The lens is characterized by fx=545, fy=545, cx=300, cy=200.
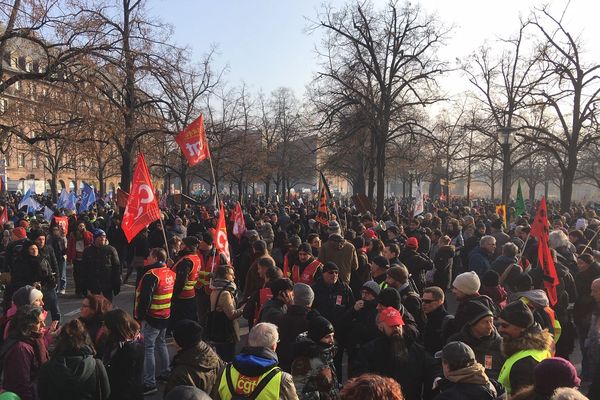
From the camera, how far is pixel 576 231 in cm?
1128

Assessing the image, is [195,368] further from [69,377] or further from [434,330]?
[434,330]

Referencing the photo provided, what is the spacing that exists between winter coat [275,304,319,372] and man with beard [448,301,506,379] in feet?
4.35

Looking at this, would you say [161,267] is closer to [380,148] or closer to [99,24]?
[99,24]

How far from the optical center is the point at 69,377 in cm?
388

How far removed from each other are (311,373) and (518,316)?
1.62m

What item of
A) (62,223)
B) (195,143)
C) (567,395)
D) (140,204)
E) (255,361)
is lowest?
(255,361)

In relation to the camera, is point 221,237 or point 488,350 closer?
point 488,350

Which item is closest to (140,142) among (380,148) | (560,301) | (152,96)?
(152,96)

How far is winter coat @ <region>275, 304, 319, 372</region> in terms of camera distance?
15.7 ft

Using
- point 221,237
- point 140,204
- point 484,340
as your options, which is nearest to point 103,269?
point 140,204

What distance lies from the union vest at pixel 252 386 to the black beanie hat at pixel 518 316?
72.2 inches

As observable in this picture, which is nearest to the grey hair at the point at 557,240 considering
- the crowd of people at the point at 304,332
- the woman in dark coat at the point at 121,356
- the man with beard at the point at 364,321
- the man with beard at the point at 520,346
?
the crowd of people at the point at 304,332

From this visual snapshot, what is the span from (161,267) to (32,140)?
839 centimetres

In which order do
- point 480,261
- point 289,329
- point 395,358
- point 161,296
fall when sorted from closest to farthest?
point 395,358 → point 289,329 → point 161,296 → point 480,261
